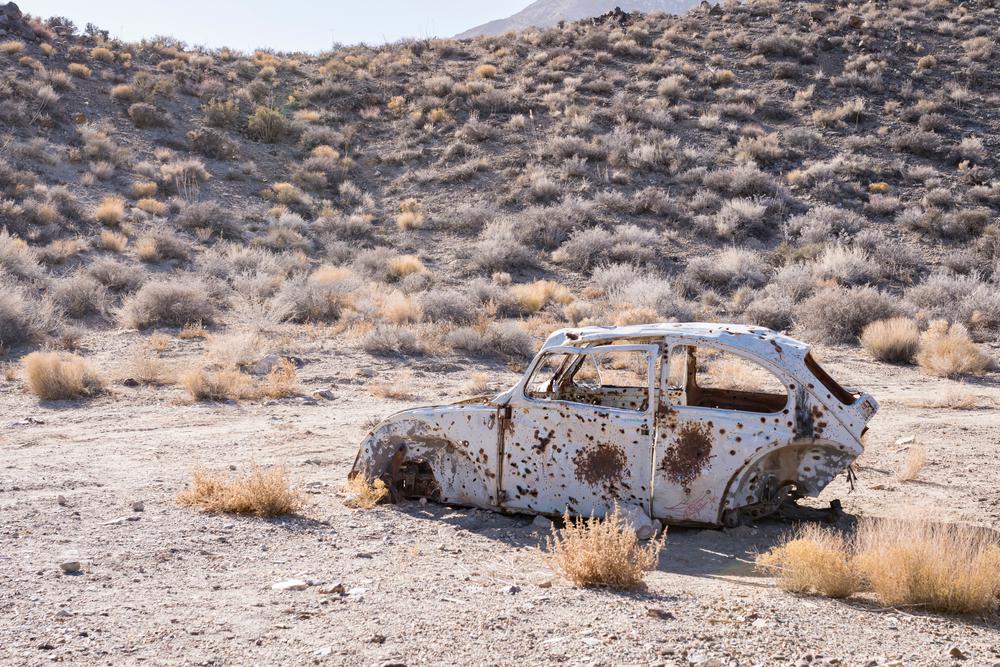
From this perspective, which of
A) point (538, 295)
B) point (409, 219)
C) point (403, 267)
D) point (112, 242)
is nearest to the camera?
point (538, 295)

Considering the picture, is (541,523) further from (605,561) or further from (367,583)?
(367,583)

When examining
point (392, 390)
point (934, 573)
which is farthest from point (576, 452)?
point (392, 390)

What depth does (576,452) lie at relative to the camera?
6859mm

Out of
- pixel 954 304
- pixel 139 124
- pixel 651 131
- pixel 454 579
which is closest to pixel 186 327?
pixel 454 579

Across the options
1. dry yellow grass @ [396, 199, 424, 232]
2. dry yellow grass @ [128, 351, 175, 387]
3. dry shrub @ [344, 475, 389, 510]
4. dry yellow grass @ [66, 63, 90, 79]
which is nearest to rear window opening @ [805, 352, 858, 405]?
dry shrub @ [344, 475, 389, 510]

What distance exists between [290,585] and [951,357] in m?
13.1

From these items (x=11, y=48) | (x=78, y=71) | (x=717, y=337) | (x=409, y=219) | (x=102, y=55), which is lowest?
(x=717, y=337)

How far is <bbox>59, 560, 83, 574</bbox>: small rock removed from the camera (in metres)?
5.68

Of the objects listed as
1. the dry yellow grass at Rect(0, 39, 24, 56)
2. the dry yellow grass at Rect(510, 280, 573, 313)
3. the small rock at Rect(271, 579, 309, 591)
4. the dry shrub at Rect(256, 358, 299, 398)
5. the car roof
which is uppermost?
the dry yellow grass at Rect(0, 39, 24, 56)

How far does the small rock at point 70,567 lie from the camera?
5.68 m

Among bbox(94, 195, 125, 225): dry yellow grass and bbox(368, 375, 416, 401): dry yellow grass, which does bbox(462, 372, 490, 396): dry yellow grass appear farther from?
bbox(94, 195, 125, 225): dry yellow grass

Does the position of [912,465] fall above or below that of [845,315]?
below

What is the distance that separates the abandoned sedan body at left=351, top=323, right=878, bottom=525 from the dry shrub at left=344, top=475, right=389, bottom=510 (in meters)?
0.10

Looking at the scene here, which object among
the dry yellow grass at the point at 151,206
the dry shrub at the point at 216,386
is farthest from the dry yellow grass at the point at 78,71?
the dry shrub at the point at 216,386
